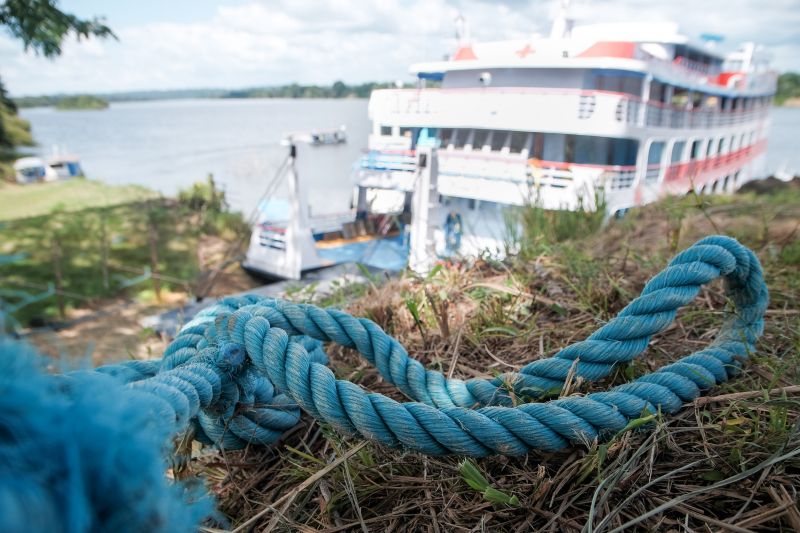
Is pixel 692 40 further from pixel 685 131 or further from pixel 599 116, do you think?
pixel 599 116

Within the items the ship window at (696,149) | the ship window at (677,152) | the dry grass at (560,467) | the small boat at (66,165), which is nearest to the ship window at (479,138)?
the ship window at (677,152)

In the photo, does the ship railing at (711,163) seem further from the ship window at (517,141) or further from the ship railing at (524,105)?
the ship window at (517,141)

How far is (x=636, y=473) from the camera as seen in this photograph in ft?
3.32

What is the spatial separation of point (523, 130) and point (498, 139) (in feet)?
4.51

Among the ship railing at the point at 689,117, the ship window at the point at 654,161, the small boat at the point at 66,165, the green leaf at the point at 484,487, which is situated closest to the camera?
the green leaf at the point at 484,487

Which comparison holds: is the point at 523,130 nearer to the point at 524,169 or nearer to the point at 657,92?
the point at 524,169

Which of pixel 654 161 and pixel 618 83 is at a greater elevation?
pixel 618 83

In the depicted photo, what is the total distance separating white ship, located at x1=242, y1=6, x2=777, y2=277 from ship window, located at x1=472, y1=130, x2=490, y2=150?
26 mm

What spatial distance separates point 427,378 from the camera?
128 centimetres

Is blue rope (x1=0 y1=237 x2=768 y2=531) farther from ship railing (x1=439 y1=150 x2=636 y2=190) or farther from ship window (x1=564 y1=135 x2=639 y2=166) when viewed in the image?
ship window (x1=564 y1=135 x2=639 y2=166)

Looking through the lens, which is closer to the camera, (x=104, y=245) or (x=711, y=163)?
(x=104, y=245)

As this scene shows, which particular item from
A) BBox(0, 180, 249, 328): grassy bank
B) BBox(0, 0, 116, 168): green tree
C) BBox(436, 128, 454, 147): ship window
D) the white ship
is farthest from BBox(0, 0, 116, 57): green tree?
BBox(436, 128, 454, 147): ship window

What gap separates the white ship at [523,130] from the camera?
996 cm

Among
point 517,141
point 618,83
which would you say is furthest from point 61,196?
point 618,83
